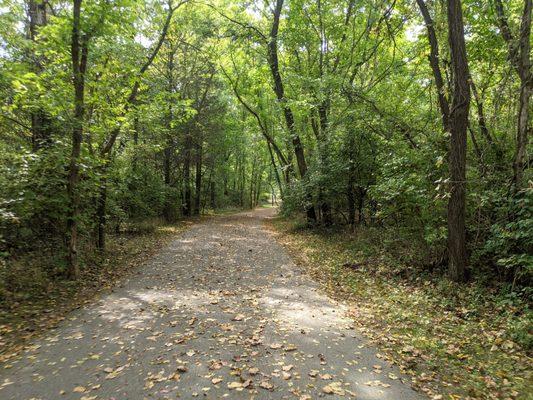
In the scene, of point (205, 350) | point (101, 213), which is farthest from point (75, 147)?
point (205, 350)

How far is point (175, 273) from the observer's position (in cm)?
920

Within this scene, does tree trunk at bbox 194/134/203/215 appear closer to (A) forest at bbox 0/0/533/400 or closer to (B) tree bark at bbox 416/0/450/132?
(A) forest at bbox 0/0/533/400

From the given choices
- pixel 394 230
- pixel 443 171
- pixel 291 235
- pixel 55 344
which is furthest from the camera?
pixel 291 235

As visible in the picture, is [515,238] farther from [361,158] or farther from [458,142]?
[361,158]

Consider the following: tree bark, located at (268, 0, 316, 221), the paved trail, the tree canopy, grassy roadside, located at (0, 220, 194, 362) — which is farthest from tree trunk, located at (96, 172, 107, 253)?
tree bark, located at (268, 0, 316, 221)

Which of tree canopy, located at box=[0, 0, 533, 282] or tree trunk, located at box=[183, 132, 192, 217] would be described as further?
tree trunk, located at box=[183, 132, 192, 217]

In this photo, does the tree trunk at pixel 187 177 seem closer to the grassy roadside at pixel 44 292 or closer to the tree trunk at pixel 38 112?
the tree trunk at pixel 38 112

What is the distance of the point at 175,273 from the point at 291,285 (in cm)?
315

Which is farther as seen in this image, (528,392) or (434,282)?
(434,282)

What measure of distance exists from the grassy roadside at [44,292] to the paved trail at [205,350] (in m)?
0.33

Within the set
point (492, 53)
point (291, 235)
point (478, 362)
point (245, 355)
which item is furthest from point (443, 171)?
point (291, 235)

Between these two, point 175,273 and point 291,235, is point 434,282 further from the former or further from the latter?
point 291,235

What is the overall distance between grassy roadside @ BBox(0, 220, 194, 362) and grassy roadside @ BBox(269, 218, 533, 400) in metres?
→ 5.25

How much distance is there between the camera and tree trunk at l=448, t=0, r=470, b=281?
682cm
